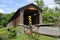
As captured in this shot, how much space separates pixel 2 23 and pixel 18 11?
24.8m

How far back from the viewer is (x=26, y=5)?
25.9 meters

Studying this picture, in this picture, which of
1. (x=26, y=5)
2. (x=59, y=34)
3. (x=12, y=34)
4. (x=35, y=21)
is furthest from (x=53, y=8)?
(x=59, y=34)

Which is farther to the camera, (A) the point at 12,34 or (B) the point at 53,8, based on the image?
(B) the point at 53,8

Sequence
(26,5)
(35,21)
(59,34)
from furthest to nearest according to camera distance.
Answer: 1. (35,21)
2. (26,5)
3. (59,34)

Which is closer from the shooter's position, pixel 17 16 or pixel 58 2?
pixel 17 16

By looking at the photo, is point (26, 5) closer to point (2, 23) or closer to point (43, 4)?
point (2, 23)

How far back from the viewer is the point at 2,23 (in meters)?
50.1

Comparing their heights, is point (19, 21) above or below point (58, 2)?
below

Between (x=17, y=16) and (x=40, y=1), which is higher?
(x=40, y=1)

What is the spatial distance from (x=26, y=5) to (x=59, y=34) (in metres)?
22.6

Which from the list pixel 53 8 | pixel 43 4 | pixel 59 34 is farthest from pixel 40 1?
pixel 59 34

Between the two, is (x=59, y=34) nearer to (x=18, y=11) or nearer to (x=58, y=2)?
(x=18, y=11)

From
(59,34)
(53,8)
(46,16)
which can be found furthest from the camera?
(53,8)

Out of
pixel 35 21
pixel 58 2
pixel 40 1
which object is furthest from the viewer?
pixel 40 1
